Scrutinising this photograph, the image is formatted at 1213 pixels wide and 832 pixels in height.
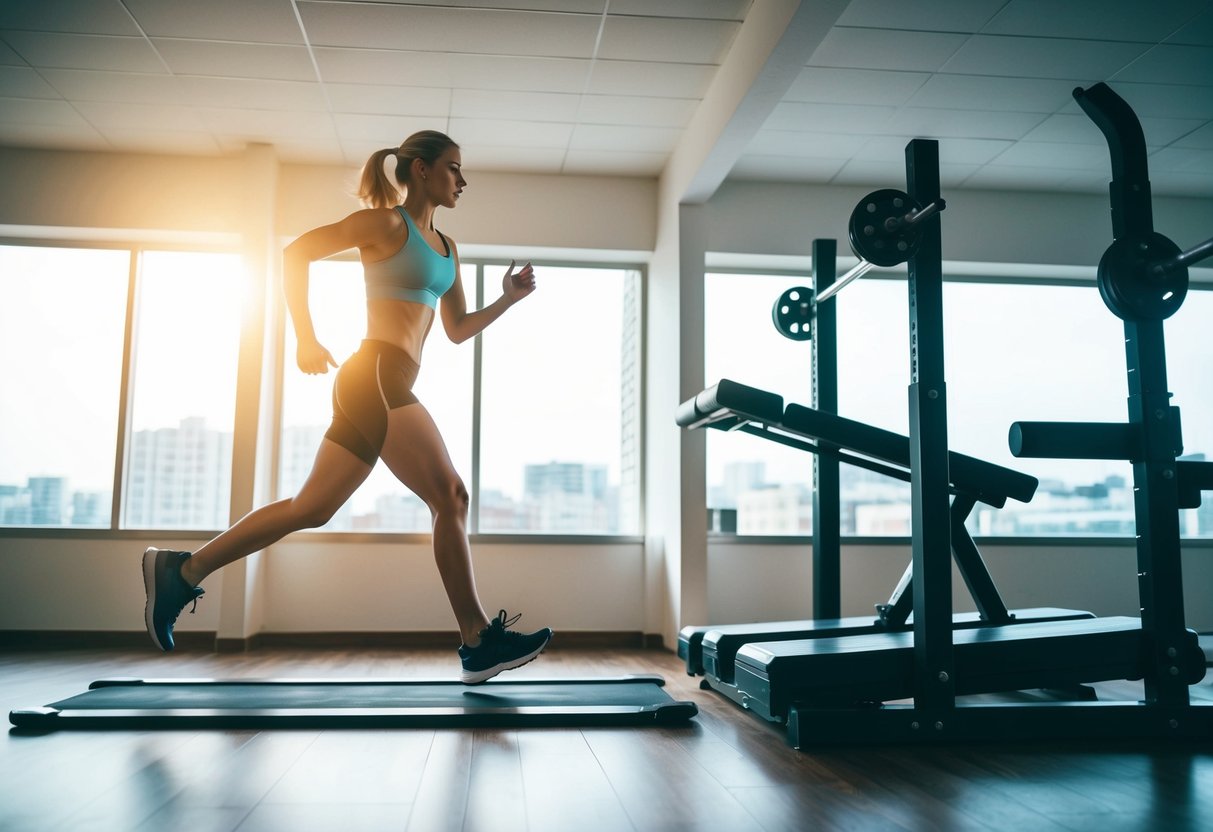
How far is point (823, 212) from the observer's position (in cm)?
496

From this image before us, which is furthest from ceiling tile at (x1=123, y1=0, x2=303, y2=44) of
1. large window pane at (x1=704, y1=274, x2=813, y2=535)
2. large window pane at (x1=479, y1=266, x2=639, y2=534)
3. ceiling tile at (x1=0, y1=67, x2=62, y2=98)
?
large window pane at (x1=704, y1=274, x2=813, y2=535)

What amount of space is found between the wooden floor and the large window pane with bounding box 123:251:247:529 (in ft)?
8.15

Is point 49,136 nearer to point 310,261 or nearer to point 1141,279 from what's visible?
point 310,261

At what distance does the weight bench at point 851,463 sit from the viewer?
2611 millimetres

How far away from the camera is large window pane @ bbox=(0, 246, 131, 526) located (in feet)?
15.1

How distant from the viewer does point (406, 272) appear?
2.60 m

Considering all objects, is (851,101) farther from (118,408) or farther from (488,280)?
(118,408)

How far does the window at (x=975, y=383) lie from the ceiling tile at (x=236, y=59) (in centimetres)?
242

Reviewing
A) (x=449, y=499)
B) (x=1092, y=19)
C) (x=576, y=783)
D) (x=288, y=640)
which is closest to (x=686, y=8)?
(x=1092, y=19)

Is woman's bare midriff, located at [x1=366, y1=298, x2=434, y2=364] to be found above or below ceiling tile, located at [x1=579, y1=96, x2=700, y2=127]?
below

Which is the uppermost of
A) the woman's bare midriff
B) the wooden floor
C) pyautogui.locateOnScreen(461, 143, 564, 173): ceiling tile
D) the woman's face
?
pyautogui.locateOnScreen(461, 143, 564, 173): ceiling tile

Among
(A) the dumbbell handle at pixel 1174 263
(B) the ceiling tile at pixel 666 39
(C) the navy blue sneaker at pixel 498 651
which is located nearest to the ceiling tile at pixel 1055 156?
(B) the ceiling tile at pixel 666 39

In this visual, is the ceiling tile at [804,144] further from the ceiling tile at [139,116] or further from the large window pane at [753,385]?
the ceiling tile at [139,116]

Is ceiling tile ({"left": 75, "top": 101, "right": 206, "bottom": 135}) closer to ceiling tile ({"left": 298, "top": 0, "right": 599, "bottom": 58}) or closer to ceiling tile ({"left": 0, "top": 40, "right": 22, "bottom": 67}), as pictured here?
ceiling tile ({"left": 0, "top": 40, "right": 22, "bottom": 67})
